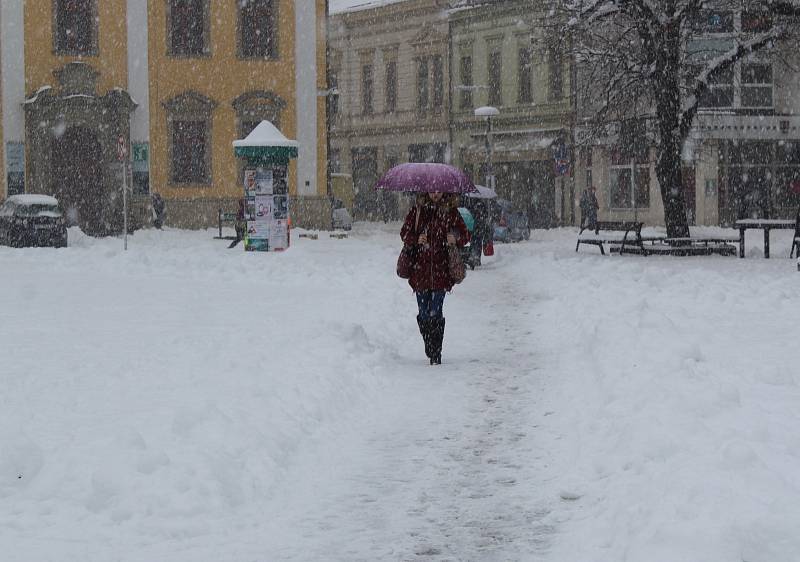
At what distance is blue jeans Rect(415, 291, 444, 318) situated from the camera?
1131cm

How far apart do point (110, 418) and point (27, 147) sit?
1297 inches

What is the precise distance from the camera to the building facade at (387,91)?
5556cm

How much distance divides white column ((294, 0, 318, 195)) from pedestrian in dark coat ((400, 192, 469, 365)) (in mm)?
30835

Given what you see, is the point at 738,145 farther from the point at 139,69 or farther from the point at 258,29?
the point at 139,69

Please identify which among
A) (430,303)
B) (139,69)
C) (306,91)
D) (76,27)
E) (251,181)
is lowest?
(430,303)

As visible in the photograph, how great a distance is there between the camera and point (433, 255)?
11.2 meters

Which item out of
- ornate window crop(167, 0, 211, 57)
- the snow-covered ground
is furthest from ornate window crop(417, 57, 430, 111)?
the snow-covered ground

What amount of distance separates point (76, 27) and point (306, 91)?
7.99m

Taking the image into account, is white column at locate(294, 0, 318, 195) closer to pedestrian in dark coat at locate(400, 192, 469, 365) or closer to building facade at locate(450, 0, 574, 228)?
building facade at locate(450, 0, 574, 228)

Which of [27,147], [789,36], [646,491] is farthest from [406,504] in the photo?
[27,147]

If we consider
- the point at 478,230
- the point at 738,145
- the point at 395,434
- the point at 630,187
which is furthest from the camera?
the point at 630,187

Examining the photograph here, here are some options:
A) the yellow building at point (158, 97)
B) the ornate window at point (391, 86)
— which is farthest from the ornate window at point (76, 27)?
the ornate window at point (391, 86)

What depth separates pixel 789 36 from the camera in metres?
26.5

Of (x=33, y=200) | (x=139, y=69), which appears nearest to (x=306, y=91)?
(x=139, y=69)
